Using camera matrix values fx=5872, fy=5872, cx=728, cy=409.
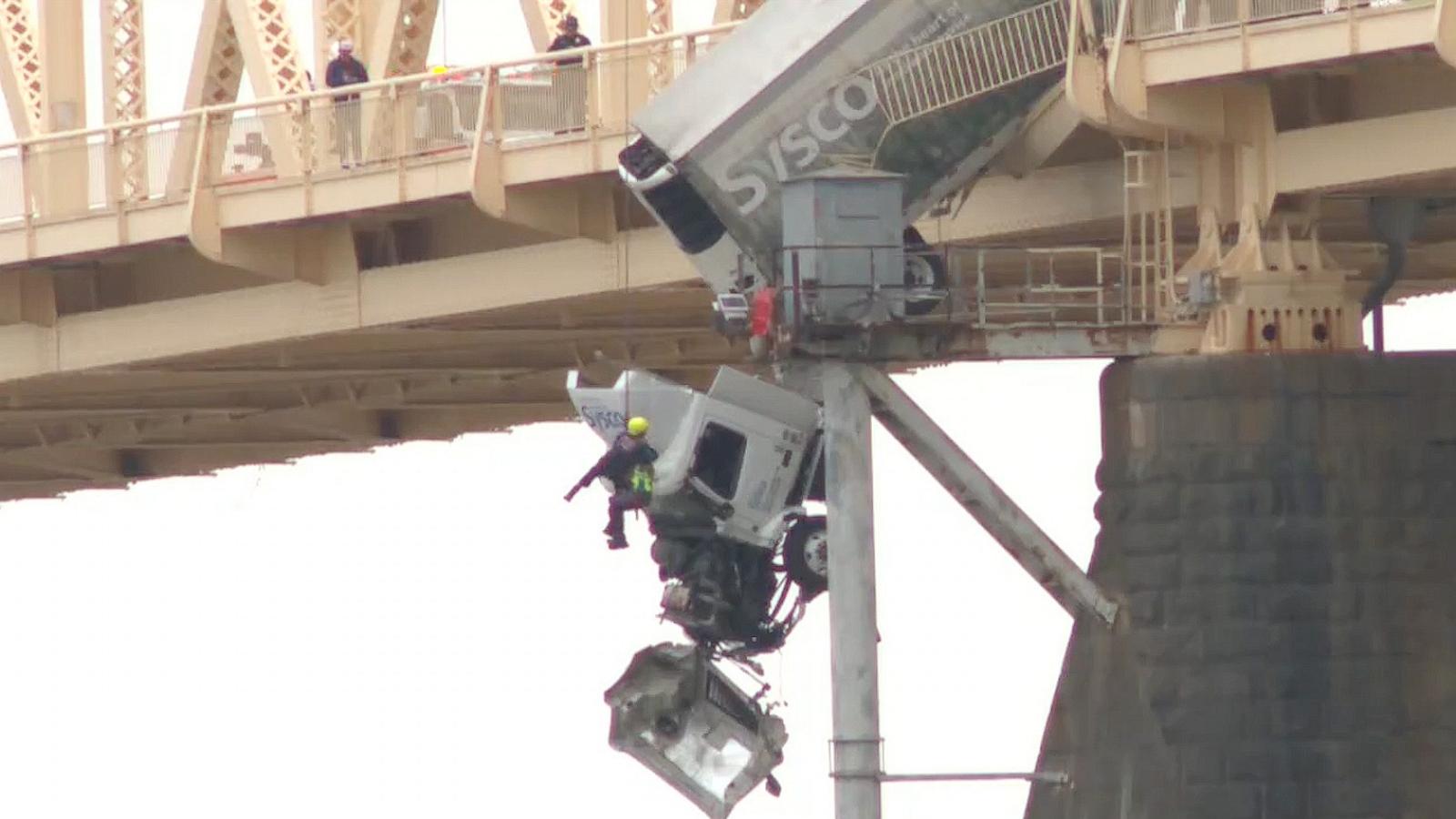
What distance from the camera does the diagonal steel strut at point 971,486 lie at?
63.8 metres

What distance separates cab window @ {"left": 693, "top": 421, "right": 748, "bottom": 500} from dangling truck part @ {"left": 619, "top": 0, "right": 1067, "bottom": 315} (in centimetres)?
186

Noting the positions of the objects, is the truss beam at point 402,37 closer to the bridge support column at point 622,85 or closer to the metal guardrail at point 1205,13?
the bridge support column at point 622,85

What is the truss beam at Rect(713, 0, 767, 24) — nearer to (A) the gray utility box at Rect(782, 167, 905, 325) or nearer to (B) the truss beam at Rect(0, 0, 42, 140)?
(A) the gray utility box at Rect(782, 167, 905, 325)

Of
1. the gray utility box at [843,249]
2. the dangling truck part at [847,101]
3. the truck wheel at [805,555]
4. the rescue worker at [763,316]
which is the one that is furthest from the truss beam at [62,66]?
the gray utility box at [843,249]

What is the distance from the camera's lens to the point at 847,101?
209 feet

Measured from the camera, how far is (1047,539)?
64.1m

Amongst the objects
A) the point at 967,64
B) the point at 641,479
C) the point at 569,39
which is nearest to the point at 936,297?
the point at 967,64

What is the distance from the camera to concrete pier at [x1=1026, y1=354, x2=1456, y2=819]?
61.5 m

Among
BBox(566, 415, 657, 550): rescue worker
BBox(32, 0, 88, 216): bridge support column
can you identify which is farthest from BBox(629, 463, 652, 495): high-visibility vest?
BBox(32, 0, 88, 216): bridge support column

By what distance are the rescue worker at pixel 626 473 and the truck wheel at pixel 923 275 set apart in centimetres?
351

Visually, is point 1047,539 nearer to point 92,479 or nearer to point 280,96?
point 280,96

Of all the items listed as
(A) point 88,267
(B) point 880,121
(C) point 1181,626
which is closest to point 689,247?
(B) point 880,121

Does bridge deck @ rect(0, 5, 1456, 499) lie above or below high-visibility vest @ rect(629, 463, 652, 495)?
above

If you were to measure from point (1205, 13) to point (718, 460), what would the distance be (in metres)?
8.20
